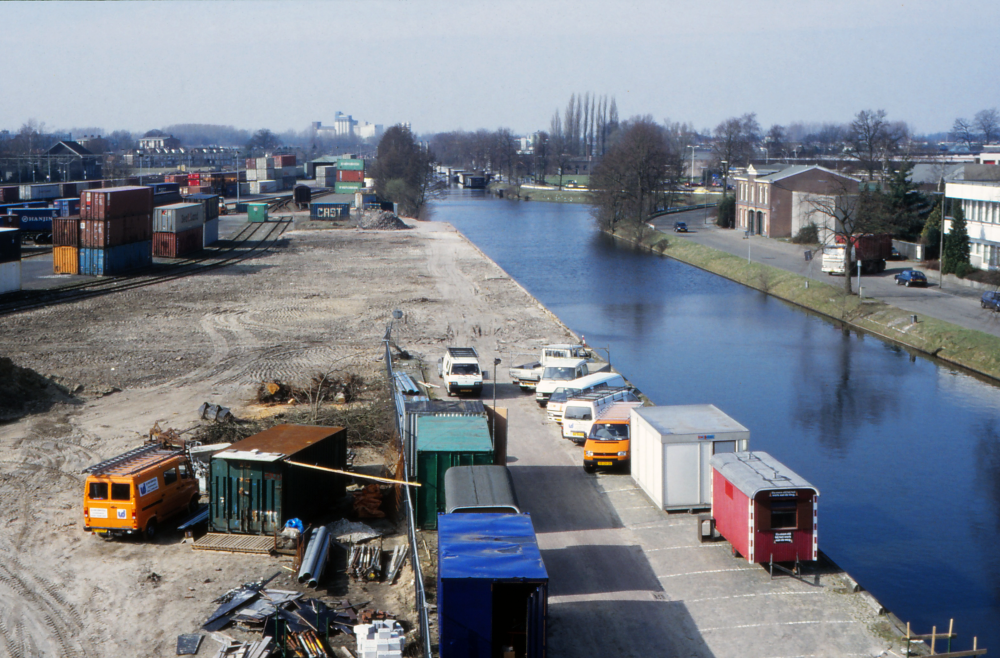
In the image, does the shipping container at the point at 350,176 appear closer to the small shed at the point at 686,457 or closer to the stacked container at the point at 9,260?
the stacked container at the point at 9,260

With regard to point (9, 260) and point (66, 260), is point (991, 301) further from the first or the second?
point (66, 260)

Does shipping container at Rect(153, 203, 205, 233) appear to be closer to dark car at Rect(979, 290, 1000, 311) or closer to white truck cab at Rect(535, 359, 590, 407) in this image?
white truck cab at Rect(535, 359, 590, 407)

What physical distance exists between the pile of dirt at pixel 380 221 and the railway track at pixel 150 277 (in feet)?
25.6

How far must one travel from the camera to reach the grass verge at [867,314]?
109 ft

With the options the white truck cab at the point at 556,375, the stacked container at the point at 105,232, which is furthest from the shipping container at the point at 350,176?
the white truck cab at the point at 556,375

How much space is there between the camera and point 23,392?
24469mm

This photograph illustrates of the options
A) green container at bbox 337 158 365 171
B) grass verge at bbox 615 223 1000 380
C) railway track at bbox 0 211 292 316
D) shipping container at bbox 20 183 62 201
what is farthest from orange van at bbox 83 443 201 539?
green container at bbox 337 158 365 171

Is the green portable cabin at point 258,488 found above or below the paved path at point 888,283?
below

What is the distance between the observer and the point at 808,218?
219ft

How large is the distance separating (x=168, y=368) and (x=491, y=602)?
21.5 metres

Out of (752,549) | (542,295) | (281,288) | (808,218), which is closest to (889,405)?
(752,549)

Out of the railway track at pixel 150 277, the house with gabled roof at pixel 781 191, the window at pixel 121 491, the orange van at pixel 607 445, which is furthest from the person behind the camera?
the house with gabled roof at pixel 781 191

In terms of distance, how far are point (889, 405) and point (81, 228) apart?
41.4m

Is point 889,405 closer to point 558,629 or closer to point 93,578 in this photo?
point 558,629
